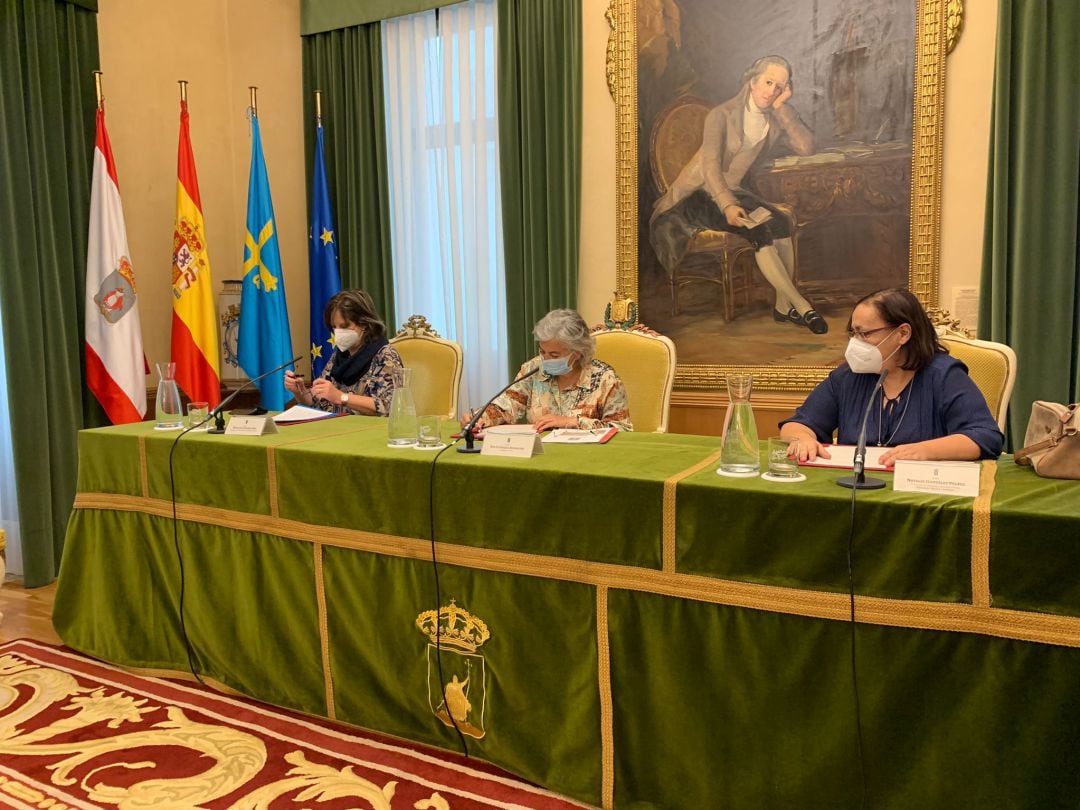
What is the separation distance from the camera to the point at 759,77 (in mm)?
3512

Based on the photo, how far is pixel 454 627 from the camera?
196cm

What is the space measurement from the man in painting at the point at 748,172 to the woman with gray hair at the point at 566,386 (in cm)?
120

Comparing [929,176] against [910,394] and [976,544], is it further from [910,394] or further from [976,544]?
[976,544]

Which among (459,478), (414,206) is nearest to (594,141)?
(414,206)

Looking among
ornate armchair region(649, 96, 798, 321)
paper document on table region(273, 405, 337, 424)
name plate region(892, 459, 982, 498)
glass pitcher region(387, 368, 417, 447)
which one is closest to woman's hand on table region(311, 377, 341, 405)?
paper document on table region(273, 405, 337, 424)

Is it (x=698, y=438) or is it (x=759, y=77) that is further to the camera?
(x=759, y=77)

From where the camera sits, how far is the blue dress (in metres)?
1.93

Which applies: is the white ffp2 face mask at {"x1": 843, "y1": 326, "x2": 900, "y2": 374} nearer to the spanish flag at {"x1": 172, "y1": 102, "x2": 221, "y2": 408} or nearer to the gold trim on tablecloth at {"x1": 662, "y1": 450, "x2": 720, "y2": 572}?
the gold trim on tablecloth at {"x1": 662, "y1": 450, "x2": 720, "y2": 572}

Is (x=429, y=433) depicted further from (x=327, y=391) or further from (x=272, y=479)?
(x=327, y=391)

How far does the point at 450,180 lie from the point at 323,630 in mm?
2858

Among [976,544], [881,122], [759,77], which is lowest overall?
[976,544]

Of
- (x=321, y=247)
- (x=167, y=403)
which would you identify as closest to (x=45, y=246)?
(x=321, y=247)

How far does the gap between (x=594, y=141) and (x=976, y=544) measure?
3.01m

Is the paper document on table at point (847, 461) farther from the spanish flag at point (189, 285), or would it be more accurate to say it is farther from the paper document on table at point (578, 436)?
the spanish flag at point (189, 285)
